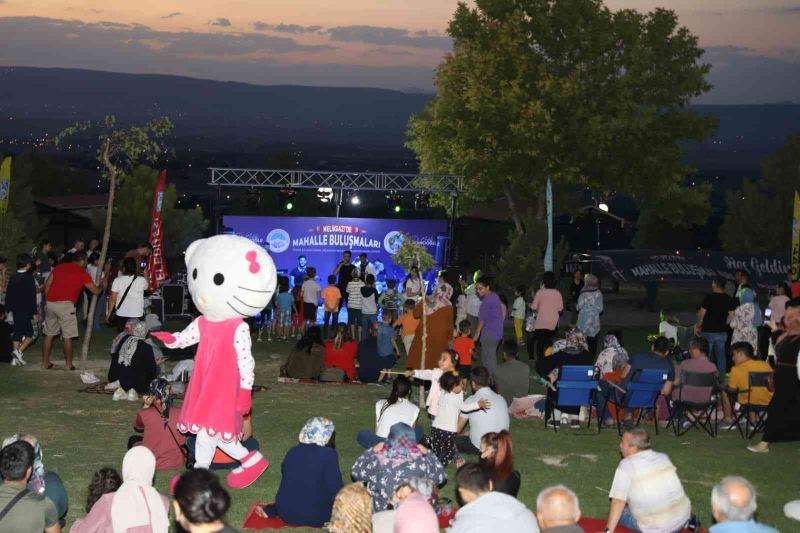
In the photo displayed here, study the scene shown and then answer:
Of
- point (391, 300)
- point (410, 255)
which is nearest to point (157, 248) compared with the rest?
point (391, 300)

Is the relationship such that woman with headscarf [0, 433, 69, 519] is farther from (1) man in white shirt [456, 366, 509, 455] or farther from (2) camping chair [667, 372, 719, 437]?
(2) camping chair [667, 372, 719, 437]

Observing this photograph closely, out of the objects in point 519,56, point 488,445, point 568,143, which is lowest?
point 488,445

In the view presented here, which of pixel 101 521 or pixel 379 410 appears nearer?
pixel 101 521

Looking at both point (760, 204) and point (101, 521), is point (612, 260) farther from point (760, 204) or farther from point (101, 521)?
point (101, 521)

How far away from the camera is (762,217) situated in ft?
156

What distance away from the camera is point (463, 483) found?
714 cm

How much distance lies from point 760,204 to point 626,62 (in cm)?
1364

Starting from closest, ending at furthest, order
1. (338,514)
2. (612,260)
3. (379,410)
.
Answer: (338,514), (379,410), (612,260)

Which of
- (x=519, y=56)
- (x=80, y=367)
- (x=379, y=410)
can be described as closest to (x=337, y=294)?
(x=80, y=367)

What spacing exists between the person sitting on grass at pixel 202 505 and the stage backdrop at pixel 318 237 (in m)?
19.7

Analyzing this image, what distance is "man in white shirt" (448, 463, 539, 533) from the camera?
6867mm

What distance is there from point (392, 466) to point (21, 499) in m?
2.85

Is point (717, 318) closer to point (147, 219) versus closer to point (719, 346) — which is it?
point (719, 346)

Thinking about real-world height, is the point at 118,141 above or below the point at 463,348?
above
